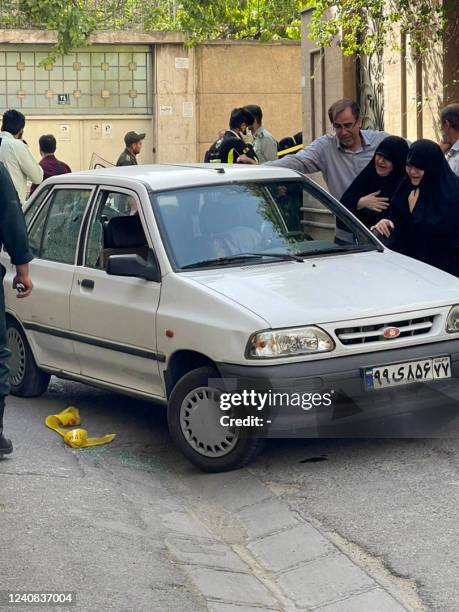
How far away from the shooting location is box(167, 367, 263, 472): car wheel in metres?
6.86

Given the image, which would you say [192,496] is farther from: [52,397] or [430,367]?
[52,397]

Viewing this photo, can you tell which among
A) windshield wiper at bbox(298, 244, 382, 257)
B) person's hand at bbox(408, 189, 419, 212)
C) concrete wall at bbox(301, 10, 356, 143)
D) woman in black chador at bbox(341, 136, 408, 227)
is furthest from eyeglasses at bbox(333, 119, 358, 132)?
concrete wall at bbox(301, 10, 356, 143)

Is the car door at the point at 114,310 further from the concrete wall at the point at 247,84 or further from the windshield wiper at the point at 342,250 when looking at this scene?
the concrete wall at the point at 247,84

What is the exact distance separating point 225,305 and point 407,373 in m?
1.03

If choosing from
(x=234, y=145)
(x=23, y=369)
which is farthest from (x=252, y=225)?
(x=234, y=145)

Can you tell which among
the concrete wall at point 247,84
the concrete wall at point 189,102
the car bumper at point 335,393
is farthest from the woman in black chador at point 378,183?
the concrete wall at point 247,84

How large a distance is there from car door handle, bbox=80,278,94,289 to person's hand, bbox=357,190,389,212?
2.15m

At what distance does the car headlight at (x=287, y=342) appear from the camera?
21.7 ft

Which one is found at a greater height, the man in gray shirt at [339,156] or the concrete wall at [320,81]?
the concrete wall at [320,81]

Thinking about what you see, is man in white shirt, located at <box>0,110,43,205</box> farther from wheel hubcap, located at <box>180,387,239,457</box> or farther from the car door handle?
wheel hubcap, located at <box>180,387,239,457</box>

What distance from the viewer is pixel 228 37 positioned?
90.7 feet

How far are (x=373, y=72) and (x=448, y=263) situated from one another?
883 cm

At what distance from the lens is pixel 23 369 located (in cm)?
903

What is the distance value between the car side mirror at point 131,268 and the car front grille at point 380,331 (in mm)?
1244
